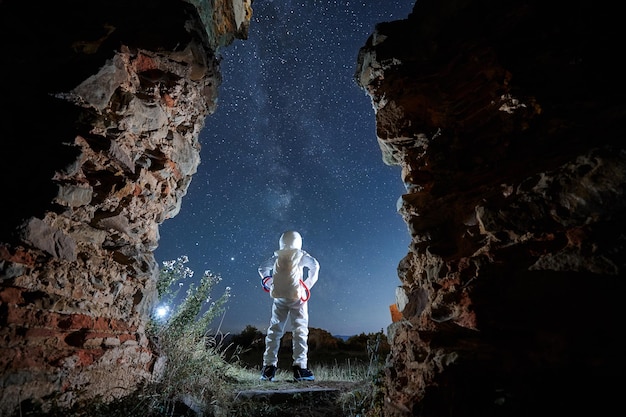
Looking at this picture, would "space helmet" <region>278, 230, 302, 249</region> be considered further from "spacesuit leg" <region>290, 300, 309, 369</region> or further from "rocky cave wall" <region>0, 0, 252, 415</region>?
"rocky cave wall" <region>0, 0, 252, 415</region>

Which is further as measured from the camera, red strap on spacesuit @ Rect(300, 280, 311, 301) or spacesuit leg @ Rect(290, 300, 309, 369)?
red strap on spacesuit @ Rect(300, 280, 311, 301)

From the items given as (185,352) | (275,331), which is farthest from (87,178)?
(275,331)

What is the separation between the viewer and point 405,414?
→ 229 centimetres

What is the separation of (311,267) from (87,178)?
152 inches

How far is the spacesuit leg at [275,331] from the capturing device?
5320 mm

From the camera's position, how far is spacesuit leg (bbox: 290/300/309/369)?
521 cm

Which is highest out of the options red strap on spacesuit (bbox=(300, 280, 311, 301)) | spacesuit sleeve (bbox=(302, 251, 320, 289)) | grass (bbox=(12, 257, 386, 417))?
spacesuit sleeve (bbox=(302, 251, 320, 289))

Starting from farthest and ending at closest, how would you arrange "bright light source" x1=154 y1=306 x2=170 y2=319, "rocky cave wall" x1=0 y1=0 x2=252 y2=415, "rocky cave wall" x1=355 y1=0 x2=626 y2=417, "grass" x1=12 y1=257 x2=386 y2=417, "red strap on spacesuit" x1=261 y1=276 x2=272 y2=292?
"red strap on spacesuit" x1=261 y1=276 x2=272 y2=292 → "bright light source" x1=154 y1=306 x2=170 y2=319 → "grass" x1=12 y1=257 x2=386 y2=417 → "rocky cave wall" x1=0 y1=0 x2=252 y2=415 → "rocky cave wall" x1=355 y1=0 x2=626 y2=417

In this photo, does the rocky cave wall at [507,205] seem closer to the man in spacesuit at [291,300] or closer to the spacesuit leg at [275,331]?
the man in spacesuit at [291,300]

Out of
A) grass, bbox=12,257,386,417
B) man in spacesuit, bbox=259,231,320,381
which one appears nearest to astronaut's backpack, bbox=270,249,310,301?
man in spacesuit, bbox=259,231,320,381

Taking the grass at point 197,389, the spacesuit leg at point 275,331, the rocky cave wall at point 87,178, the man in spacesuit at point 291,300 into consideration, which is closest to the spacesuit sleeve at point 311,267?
Result: the man in spacesuit at point 291,300

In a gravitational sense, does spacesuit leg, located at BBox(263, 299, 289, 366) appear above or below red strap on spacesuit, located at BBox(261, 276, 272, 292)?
below

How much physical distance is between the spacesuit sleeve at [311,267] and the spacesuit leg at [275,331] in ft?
2.02

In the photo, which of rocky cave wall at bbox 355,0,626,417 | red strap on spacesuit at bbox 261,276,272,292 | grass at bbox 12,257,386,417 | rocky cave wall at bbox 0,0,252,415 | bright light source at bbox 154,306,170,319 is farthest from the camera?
red strap on spacesuit at bbox 261,276,272,292
